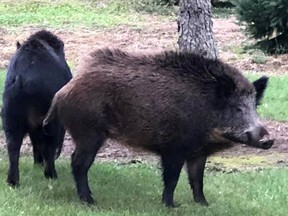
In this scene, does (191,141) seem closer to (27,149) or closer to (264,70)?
(27,149)

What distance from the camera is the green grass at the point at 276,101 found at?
478 inches

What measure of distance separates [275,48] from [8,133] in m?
13.2

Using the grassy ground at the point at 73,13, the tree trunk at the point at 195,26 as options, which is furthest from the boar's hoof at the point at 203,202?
the grassy ground at the point at 73,13

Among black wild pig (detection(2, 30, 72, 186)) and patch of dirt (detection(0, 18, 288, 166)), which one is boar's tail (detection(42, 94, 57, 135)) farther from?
patch of dirt (detection(0, 18, 288, 166))

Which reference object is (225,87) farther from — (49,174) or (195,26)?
(195,26)

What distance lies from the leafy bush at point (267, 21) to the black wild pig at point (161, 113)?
38.7ft

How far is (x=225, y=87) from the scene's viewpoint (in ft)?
23.6

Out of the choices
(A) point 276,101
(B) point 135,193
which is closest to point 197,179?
(B) point 135,193

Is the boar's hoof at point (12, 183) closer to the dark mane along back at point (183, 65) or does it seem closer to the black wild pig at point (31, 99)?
the black wild pig at point (31, 99)

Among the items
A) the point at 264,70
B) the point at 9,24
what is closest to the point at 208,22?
the point at 264,70

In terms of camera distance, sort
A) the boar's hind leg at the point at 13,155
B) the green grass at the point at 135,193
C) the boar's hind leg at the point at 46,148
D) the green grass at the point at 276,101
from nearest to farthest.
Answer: the green grass at the point at 135,193 < the boar's hind leg at the point at 13,155 < the boar's hind leg at the point at 46,148 < the green grass at the point at 276,101

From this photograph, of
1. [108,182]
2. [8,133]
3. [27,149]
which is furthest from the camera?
[27,149]

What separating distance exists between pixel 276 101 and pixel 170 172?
21.0 ft

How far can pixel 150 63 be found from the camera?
7449 millimetres
